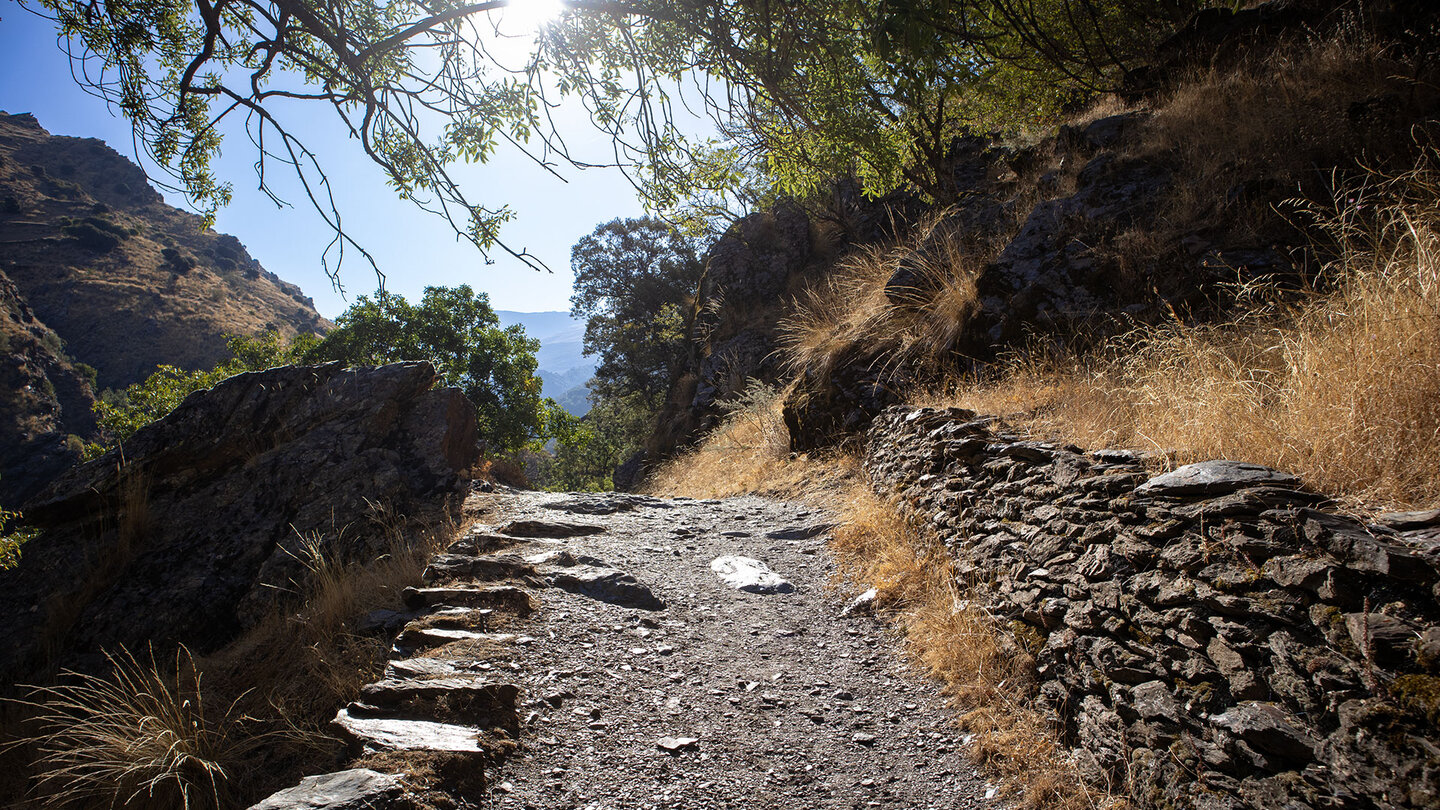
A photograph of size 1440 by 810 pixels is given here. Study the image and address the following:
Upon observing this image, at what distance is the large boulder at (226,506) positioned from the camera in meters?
4.91

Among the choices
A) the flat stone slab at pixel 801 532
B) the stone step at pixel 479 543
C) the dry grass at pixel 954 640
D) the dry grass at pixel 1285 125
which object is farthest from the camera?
the flat stone slab at pixel 801 532

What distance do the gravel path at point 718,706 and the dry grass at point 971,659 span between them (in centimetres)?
14

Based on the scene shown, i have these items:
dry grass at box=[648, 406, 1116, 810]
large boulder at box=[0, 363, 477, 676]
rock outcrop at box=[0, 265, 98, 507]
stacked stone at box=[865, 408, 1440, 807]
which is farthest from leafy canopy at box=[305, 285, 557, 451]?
rock outcrop at box=[0, 265, 98, 507]

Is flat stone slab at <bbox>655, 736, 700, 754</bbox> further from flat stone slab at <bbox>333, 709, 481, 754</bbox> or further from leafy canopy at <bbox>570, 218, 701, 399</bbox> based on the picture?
leafy canopy at <bbox>570, 218, 701, 399</bbox>

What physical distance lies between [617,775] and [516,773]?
0.42m

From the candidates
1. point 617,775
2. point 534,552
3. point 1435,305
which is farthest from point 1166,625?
point 534,552

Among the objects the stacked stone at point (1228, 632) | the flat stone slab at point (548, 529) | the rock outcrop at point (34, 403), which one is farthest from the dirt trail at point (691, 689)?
the rock outcrop at point (34, 403)

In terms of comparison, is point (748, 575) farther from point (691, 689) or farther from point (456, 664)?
point (456, 664)

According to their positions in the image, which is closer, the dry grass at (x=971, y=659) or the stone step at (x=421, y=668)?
the dry grass at (x=971, y=659)

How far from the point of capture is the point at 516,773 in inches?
94.1

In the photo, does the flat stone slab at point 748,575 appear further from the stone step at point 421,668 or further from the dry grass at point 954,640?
the stone step at point 421,668

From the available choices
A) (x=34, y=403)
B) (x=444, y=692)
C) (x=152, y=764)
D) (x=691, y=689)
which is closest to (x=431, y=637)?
(x=444, y=692)

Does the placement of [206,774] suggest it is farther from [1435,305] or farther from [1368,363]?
[1435,305]

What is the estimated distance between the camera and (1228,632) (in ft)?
5.90
